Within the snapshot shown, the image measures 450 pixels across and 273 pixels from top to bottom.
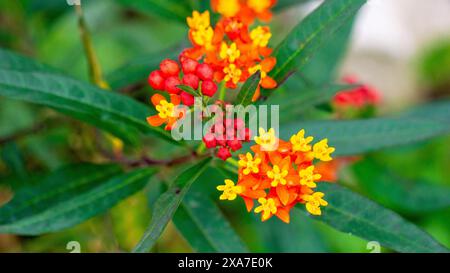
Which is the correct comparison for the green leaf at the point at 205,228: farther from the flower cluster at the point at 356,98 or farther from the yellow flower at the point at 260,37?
the flower cluster at the point at 356,98

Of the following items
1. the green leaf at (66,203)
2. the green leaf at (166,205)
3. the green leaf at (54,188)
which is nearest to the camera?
the green leaf at (166,205)

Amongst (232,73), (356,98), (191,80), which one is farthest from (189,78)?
(356,98)

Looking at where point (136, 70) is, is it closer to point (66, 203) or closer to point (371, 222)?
point (66, 203)

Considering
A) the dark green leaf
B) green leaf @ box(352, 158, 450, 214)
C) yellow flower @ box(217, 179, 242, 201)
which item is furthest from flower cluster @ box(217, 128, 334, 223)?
green leaf @ box(352, 158, 450, 214)

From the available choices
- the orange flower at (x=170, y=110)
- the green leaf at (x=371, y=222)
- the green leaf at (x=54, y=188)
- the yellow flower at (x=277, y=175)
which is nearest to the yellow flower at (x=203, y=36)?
the orange flower at (x=170, y=110)

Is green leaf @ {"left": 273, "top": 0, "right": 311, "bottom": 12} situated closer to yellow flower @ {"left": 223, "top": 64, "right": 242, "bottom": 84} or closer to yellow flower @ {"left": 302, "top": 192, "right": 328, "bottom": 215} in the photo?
yellow flower @ {"left": 223, "top": 64, "right": 242, "bottom": 84}
